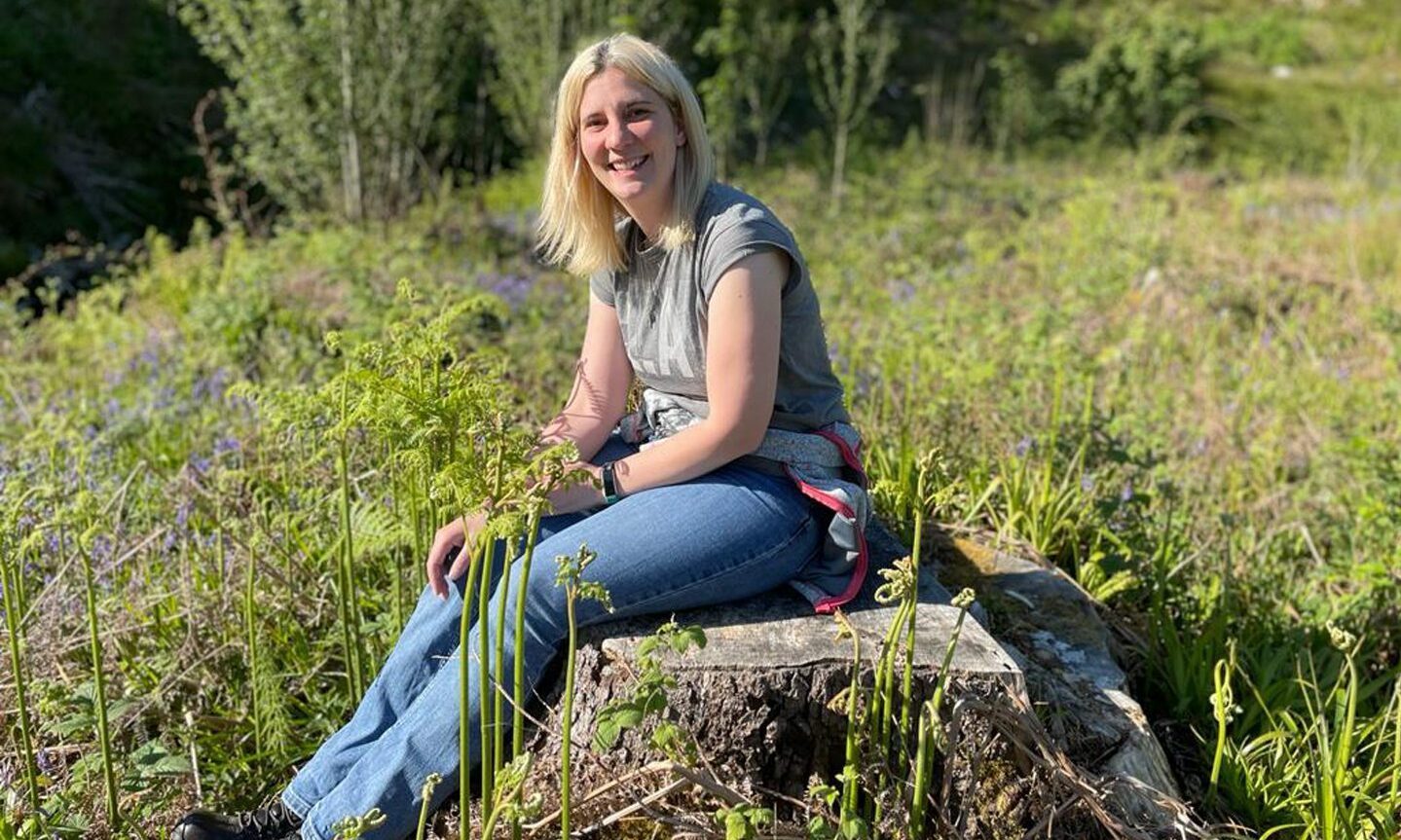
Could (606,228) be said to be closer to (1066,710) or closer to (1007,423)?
(1066,710)

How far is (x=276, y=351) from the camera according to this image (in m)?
4.45

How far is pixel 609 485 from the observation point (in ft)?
7.54

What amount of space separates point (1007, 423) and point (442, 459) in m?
2.22

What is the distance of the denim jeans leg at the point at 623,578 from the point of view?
2.01 metres

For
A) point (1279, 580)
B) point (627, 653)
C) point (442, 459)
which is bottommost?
point (1279, 580)

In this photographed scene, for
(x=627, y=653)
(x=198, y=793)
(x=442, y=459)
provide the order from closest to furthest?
(x=442, y=459) → (x=627, y=653) → (x=198, y=793)

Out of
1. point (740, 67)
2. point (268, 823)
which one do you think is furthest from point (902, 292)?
point (740, 67)

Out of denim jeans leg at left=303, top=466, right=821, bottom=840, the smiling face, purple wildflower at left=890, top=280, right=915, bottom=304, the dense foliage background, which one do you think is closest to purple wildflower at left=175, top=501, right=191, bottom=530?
the dense foliage background

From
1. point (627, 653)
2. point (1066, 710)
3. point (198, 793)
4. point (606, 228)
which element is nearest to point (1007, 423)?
point (1066, 710)

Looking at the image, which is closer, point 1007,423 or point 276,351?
point 1007,423

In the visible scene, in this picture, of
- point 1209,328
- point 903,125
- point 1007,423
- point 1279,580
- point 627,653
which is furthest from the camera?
point 903,125

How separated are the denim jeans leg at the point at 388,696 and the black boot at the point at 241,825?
5 cm

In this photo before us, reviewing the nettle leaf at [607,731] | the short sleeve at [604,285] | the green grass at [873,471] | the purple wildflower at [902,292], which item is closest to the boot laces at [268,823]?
the green grass at [873,471]

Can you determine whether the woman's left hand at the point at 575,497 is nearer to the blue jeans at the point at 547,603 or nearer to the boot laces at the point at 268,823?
the blue jeans at the point at 547,603
